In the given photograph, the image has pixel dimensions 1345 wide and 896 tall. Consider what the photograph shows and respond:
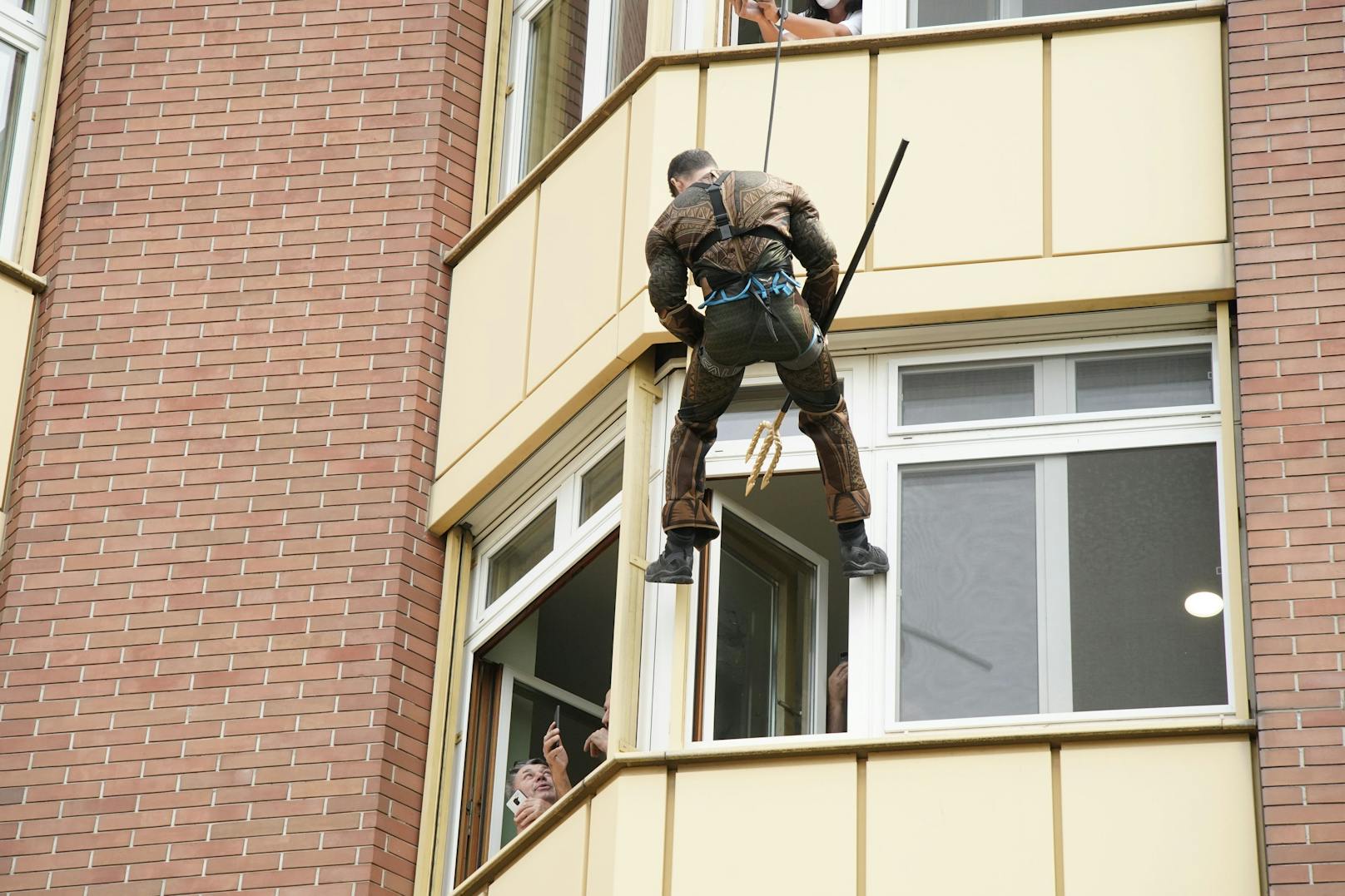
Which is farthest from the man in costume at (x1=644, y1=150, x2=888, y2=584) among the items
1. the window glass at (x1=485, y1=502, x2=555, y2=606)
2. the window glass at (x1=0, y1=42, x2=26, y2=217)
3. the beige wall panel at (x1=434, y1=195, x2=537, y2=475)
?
the window glass at (x1=0, y1=42, x2=26, y2=217)

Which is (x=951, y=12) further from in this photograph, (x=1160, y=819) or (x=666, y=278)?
(x=1160, y=819)

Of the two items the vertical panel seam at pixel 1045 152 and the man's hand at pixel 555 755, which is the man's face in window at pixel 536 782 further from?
the vertical panel seam at pixel 1045 152

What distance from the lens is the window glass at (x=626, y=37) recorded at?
13.1 meters

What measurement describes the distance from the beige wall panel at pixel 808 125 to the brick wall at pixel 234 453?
76.6 inches

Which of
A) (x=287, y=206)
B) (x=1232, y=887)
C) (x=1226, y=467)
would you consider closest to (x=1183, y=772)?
(x=1232, y=887)

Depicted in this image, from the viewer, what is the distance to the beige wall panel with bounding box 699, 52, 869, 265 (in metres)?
11.8

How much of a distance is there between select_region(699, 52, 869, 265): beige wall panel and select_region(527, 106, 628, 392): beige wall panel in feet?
1.93

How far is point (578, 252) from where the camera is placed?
41.0ft

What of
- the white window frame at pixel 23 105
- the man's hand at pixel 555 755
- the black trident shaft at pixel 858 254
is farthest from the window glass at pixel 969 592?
the white window frame at pixel 23 105

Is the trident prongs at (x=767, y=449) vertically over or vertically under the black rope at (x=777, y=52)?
under

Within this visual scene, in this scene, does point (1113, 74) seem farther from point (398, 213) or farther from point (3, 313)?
point (3, 313)

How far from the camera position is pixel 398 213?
43.9 ft

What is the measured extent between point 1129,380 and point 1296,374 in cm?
79

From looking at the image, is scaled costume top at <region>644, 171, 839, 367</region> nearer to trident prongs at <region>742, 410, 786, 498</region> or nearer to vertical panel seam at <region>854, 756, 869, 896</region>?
trident prongs at <region>742, 410, 786, 498</region>
